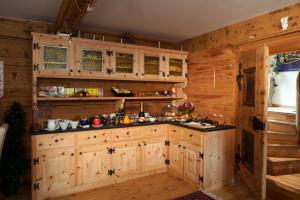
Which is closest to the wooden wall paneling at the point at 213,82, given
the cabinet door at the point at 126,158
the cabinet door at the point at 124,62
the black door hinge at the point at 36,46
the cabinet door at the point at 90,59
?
the cabinet door at the point at 124,62

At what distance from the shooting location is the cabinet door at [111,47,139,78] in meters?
3.19

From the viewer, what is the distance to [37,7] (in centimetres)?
252

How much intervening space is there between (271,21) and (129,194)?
2867 millimetres

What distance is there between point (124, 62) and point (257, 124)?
2078mm

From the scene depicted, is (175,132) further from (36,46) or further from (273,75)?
(273,75)

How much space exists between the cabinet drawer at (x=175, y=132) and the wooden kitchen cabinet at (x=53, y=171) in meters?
1.52

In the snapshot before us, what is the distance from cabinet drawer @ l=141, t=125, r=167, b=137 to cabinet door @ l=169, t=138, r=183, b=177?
0.63 feet

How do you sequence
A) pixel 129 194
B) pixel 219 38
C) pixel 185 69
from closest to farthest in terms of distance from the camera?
1. pixel 129 194
2. pixel 219 38
3. pixel 185 69

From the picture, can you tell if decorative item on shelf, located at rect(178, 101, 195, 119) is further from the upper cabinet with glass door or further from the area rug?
the upper cabinet with glass door

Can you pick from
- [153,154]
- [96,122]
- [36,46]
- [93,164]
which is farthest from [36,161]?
[153,154]

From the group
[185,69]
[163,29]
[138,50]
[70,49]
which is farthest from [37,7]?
[185,69]

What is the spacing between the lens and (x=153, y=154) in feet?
10.9

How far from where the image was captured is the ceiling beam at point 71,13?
196 centimetres

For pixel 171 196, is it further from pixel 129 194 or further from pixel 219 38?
pixel 219 38
